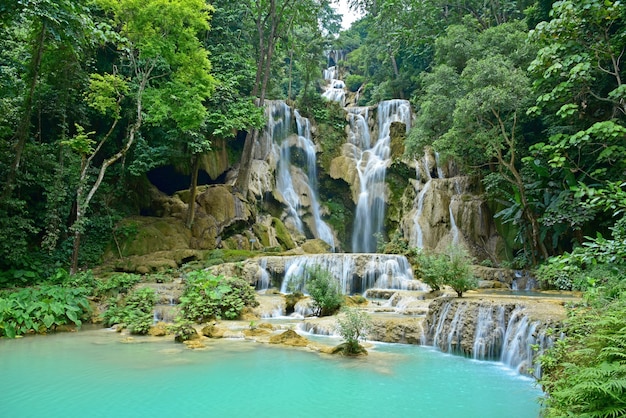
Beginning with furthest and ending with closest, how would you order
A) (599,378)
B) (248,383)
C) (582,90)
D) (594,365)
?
(582,90) → (248,383) → (594,365) → (599,378)

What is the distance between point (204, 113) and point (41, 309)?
28.0 feet

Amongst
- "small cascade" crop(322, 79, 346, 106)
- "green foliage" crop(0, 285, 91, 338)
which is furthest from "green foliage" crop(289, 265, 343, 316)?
"small cascade" crop(322, 79, 346, 106)

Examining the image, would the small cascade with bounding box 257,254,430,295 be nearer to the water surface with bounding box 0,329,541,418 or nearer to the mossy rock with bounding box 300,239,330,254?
the mossy rock with bounding box 300,239,330,254

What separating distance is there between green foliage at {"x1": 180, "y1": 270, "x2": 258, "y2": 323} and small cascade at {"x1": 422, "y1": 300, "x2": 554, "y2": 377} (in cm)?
511

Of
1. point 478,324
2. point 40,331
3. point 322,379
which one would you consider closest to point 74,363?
point 40,331

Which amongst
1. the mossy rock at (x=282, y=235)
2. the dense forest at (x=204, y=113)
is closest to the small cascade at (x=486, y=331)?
the dense forest at (x=204, y=113)

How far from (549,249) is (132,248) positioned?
1620 cm

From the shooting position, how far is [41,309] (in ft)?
31.1

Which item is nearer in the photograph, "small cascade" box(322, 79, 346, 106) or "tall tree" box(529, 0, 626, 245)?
"tall tree" box(529, 0, 626, 245)

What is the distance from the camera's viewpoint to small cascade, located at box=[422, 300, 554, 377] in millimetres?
6719

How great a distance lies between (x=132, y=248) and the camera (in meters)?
17.1

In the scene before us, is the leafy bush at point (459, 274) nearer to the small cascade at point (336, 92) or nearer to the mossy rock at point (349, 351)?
the mossy rock at point (349, 351)

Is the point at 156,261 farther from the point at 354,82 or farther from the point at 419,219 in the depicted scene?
the point at 354,82

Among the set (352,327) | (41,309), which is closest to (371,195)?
(352,327)
